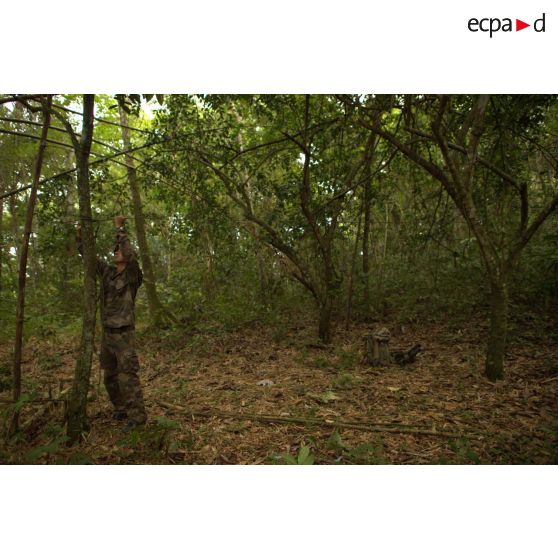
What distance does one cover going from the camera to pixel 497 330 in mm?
4602

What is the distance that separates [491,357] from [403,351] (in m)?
1.59

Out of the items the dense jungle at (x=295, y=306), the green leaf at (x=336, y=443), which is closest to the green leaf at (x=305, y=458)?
the dense jungle at (x=295, y=306)

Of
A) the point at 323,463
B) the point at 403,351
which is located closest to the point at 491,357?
the point at 403,351

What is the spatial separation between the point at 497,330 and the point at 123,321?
4.57m

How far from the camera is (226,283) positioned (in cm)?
977

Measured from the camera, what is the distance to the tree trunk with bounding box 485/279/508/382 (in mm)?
4512

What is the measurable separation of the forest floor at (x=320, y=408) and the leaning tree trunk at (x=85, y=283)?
308mm

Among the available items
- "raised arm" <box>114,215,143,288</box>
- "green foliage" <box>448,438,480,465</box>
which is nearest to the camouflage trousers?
"raised arm" <box>114,215,143,288</box>

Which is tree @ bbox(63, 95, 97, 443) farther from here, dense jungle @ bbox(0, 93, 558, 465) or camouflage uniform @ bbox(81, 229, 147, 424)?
camouflage uniform @ bbox(81, 229, 147, 424)

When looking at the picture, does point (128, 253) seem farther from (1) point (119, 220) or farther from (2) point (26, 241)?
(2) point (26, 241)

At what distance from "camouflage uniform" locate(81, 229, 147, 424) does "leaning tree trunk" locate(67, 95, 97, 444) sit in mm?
405

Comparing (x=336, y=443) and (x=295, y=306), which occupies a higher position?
(x=295, y=306)

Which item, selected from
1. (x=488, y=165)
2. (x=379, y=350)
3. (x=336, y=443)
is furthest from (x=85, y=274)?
(x=488, y=165)
